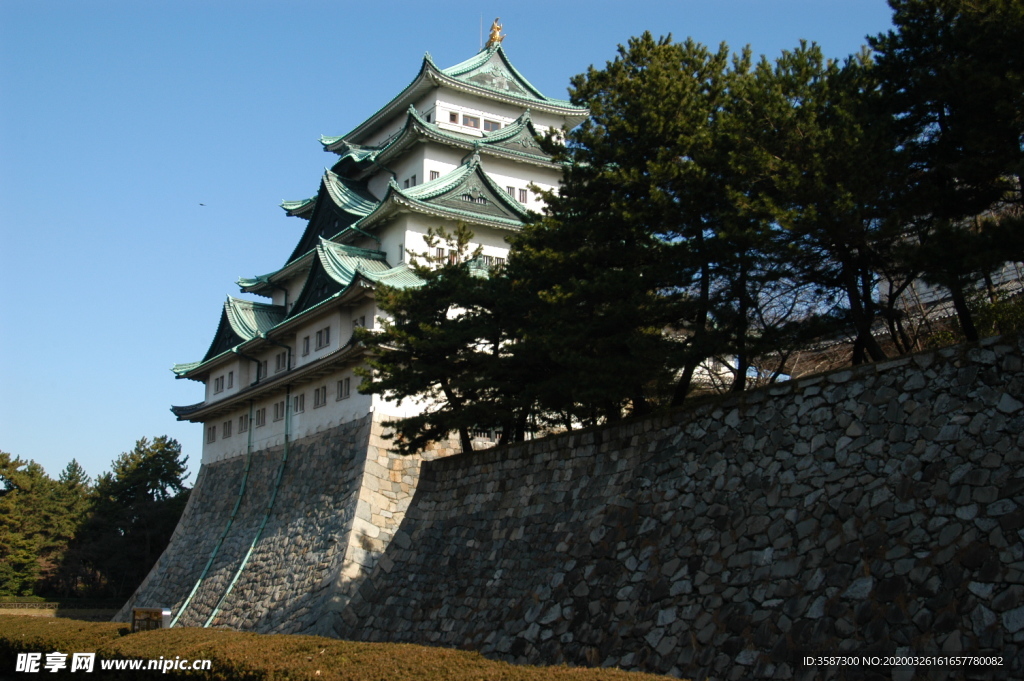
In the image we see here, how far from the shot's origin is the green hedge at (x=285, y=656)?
10538 mm

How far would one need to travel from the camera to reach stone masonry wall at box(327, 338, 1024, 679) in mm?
9969

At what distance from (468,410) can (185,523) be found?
19.8 meters

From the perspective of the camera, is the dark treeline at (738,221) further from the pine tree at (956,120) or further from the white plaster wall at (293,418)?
the white plaster wall at (293,418)

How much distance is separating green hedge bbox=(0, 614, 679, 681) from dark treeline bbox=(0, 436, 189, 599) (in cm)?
2743

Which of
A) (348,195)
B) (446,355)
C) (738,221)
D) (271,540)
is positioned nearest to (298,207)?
(348,195)

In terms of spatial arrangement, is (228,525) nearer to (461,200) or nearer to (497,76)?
(461,200)

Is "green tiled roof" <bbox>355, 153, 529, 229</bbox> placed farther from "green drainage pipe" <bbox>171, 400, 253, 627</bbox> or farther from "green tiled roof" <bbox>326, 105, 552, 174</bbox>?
"green drainage pipe" <bbox>171, 400, 253, 627</bbox>

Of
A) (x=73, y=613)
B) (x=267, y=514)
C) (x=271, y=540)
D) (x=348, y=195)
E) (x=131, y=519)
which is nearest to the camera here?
(x=271, y=540)

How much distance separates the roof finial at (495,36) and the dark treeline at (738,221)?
2182 centimetres

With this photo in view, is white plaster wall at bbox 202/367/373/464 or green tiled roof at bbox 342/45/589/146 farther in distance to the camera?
green tiled roof at bbox 342/45/589/146

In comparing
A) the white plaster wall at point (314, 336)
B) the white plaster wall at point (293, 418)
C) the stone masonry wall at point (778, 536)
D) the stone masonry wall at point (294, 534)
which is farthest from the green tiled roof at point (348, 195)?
the stone masonry wall at point (778, 536)

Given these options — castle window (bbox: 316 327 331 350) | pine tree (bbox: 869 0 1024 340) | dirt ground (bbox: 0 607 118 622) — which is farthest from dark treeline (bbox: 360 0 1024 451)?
dirt ground (bbox: 0 607 118 622)

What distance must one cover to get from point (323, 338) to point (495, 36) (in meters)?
16.7

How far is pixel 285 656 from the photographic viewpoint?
499 inches
